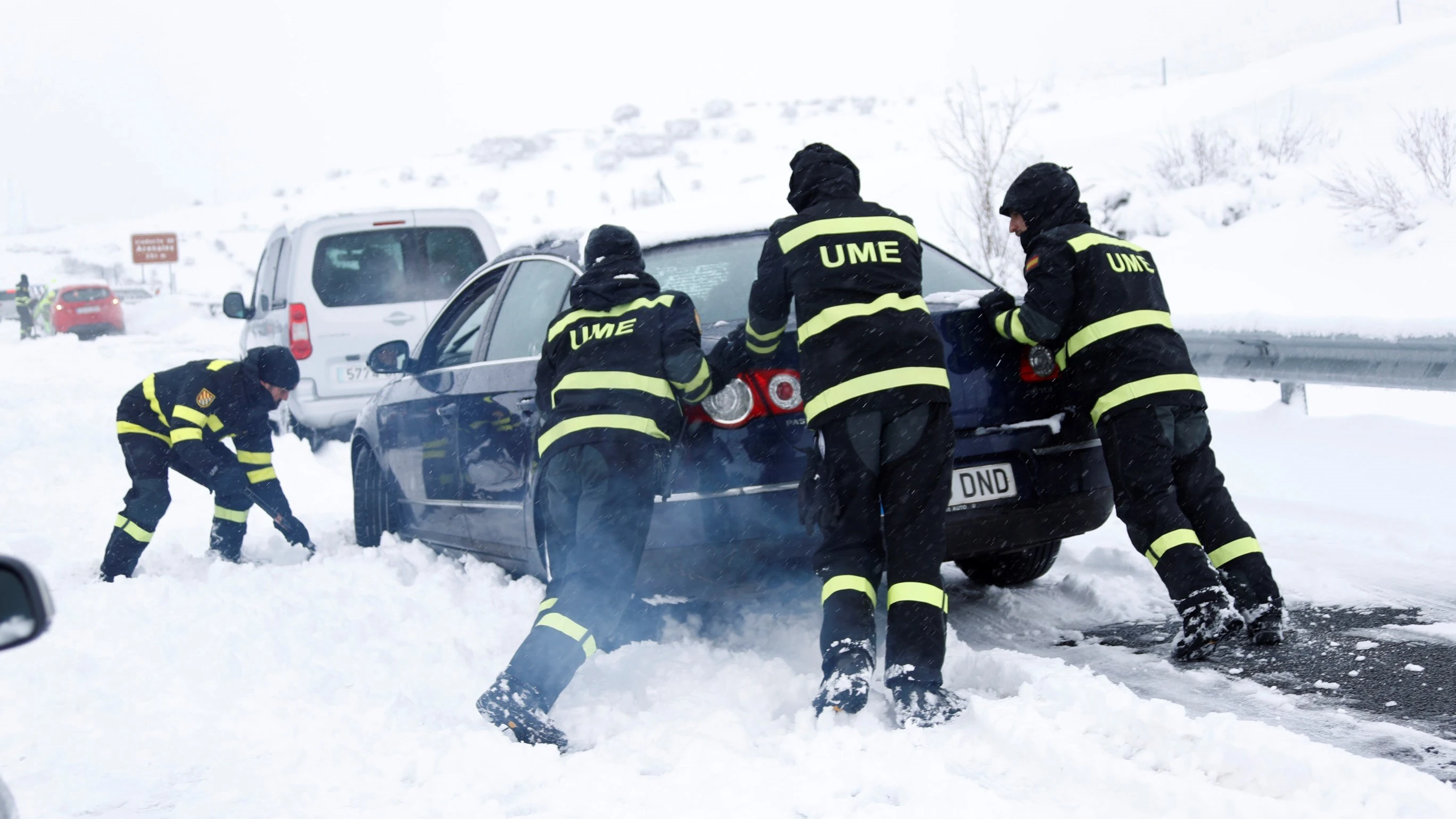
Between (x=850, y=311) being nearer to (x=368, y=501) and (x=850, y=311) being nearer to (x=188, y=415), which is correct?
(x=368, y=501)

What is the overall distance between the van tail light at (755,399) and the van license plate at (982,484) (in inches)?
23.3

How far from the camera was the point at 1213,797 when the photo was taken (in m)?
2.60

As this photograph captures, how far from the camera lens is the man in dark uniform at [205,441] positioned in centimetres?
598

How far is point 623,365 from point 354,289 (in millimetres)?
6712

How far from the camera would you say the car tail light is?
4055 millimetres

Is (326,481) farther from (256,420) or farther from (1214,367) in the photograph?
(1214,367)

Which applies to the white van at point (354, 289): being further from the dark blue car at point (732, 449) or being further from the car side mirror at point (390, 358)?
the dark blue car at point (732, 449)

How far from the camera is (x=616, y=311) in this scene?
12.4 ft

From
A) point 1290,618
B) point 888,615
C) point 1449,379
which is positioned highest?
point 1449,379

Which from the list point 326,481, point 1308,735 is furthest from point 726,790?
point 326,481

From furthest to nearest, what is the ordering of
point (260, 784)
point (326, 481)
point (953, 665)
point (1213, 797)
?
point (326, 481), point (953, 665), point (260, 784), point (1213, 797)

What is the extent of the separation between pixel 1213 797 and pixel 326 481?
752 cm

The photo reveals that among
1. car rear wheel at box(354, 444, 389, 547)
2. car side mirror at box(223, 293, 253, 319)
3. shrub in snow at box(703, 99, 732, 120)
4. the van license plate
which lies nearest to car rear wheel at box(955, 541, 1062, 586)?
the van license plate

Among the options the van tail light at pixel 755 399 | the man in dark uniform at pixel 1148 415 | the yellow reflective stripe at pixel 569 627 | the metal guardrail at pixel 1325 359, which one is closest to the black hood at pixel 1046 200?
the man in dark uniform at pixel 1148 415
